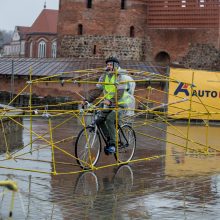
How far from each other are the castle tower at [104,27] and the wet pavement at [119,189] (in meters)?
28.6

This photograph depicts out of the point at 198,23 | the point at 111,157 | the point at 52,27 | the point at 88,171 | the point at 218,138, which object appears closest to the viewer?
the point at 88,171

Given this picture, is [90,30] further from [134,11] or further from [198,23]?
[198,23]

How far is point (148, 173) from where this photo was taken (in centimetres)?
1059

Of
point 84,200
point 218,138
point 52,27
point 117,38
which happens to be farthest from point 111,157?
point 52,27

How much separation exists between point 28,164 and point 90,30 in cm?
3125

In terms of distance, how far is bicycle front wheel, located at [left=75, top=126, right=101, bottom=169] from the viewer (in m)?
10.3

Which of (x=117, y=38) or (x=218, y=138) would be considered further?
(x=117, y=38)

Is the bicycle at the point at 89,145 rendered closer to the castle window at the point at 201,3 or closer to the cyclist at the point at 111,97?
the cyclist at the point at 111,97

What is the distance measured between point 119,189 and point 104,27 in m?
33.1

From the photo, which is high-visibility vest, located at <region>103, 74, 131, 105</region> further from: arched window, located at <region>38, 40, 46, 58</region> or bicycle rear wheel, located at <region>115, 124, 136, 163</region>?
arched window, located at <region>38, 40, 46, 58</region>

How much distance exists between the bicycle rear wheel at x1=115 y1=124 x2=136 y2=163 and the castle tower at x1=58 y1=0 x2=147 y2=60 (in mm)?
29807

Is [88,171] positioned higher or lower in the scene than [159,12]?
lower

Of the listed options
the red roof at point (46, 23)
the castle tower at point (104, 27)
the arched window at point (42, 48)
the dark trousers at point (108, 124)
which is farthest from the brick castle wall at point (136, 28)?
the arched window at point (42, 48)

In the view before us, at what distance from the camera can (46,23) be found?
90.2m
